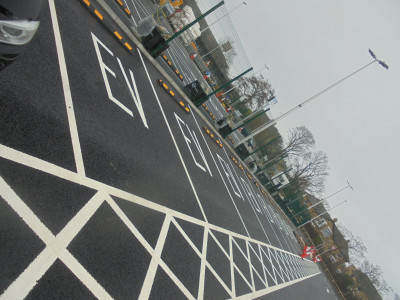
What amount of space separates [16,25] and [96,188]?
2200 mm

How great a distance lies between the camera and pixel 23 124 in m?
3.28

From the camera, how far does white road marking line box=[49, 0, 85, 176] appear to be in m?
3.81

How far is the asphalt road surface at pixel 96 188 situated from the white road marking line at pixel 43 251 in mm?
11

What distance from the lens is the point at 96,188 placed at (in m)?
3.82

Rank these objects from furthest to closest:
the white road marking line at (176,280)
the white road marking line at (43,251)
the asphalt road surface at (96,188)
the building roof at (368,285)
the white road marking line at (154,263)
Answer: the building roof at (368,285)
the white road marking line at (176,280)
the white road marking line at (154,263)
the asphalt road surface at (96,188)
the white road marking line at (43,251)

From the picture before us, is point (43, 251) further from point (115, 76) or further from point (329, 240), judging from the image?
point (329, 240)

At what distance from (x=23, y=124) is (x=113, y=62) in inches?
140

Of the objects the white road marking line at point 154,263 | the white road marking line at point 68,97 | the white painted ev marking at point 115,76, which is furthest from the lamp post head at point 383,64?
the white road marking line at point 68,97

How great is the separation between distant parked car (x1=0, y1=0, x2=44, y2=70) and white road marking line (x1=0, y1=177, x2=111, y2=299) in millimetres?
1257

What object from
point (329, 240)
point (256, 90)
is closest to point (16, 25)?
point (256, 90)

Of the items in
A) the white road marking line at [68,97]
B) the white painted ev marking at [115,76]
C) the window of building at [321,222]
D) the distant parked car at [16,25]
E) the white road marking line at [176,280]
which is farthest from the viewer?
the window of building at [321,222]

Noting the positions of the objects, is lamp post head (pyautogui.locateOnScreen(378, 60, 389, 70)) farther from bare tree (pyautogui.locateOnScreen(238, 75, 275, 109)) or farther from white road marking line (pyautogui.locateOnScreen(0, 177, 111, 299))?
bare tree (pyautogui.locateOnScreen(238, 75, 275, 109))

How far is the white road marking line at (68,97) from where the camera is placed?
12.5 ft

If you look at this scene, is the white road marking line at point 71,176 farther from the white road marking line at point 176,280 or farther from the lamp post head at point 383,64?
the lamp post head at point 383,64
